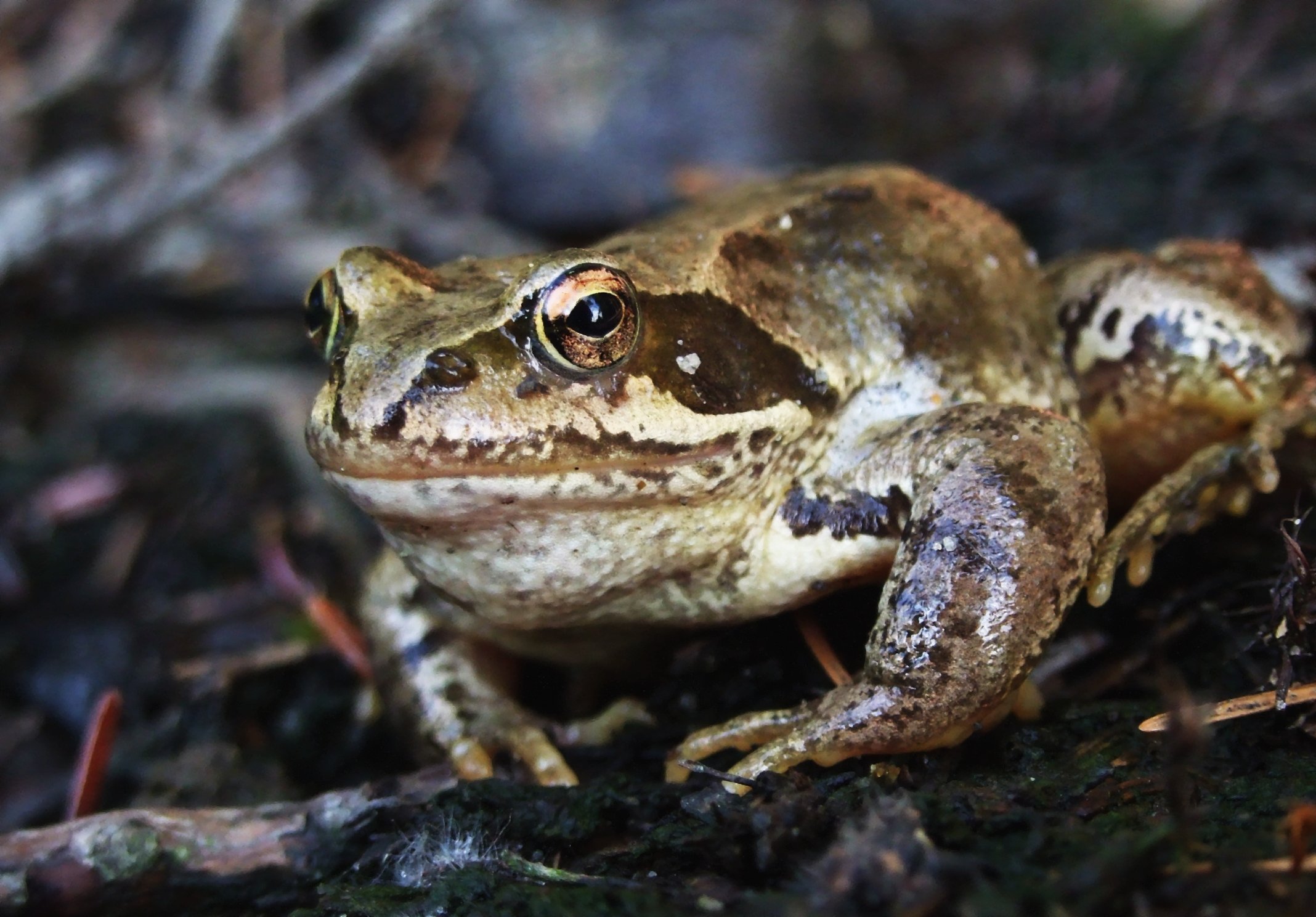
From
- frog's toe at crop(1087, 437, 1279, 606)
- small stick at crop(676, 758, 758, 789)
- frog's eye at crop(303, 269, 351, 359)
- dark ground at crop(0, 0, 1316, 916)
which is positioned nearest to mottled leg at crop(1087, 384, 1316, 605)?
frog's toe at crop(1087, 437, 1279, 606)

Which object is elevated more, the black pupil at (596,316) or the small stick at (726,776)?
the black pupil at (596,316)

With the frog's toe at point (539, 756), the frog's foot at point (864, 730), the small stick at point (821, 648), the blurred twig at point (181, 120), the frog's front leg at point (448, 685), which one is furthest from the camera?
the blurred twig at point (181, 120)

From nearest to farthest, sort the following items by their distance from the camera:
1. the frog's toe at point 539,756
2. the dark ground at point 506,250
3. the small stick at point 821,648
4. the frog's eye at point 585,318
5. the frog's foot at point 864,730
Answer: the dark ground at point 506,250 < the frog's foot at point 864,730 < the frog's eye at point 585,318 < the small stick at point 821,648 < the frog's toe at point 539,756

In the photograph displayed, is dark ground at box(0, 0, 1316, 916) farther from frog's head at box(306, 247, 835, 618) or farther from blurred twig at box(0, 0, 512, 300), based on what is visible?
frog's head at box(306, 247, 835, 618)

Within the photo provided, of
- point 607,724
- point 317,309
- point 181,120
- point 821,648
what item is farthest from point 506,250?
point 821,648

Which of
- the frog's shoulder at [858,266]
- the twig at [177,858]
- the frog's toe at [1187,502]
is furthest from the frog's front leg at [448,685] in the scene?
the frog's toe at [1187,502]

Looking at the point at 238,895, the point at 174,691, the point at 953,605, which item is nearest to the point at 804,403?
the point at 953,605

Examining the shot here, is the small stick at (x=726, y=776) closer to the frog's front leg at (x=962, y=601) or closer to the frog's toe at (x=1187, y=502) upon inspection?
the frog's front leg at (x=962, y=601)
